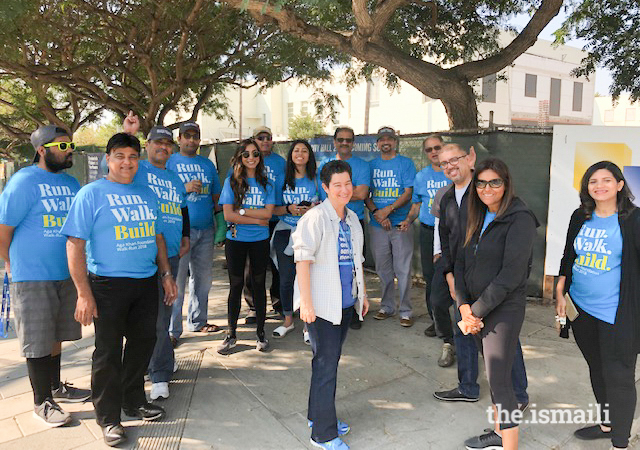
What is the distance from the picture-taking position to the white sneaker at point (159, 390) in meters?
3.55

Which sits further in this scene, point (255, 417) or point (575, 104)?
point (575, 104)

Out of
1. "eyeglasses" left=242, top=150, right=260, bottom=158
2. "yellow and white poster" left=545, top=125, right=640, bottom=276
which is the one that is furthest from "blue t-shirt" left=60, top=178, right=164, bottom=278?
"yellow and white poster" left=545, top=125, right=640, bottom=276

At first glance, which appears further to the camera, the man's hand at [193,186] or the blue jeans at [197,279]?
the blue jeans at [197,279]

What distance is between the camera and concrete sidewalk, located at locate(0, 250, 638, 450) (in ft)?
10.1

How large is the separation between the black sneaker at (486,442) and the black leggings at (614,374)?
67 centimetres

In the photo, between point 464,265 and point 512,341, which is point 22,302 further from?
point 512,341

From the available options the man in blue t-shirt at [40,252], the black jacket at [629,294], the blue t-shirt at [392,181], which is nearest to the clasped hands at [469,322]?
the black jacket at [629,294]

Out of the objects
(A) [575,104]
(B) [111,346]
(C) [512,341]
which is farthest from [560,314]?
(A) [575,104]

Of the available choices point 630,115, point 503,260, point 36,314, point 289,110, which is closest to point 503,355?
point 503,260

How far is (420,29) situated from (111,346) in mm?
8554

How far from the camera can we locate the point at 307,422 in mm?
3248

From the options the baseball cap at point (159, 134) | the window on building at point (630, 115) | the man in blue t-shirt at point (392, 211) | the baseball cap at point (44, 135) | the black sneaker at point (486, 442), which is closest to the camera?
the black sneaker at point (486, 442)

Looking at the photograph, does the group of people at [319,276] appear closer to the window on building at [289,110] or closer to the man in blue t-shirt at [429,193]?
the man in blue t-shirt at [429,193]

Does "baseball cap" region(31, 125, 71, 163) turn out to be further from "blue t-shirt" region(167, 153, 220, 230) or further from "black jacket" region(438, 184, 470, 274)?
"black jacket" region(438, 184, 470, 274)
